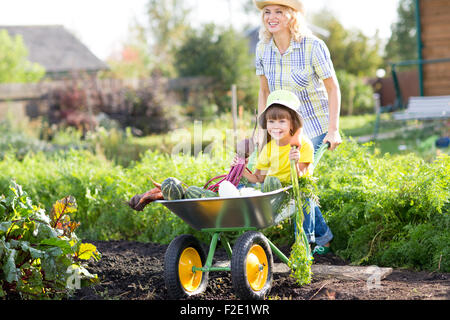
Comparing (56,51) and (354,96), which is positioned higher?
(56,51)

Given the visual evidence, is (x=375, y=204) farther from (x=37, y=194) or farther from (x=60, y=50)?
(x=60, y=50)

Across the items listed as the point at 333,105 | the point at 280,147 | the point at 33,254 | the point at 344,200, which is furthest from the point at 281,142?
the point at 33,254

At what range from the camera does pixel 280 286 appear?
10.4 ft

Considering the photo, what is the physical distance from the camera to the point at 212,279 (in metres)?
3.37

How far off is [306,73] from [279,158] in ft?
2.47

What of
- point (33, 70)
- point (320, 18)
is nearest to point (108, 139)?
point (33, 70)

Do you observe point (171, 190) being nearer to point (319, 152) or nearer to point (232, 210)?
point (232, 210)

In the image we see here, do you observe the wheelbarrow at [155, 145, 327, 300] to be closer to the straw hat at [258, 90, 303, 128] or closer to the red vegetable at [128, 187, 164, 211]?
the red vegetable at [128, 187, 164, 211]

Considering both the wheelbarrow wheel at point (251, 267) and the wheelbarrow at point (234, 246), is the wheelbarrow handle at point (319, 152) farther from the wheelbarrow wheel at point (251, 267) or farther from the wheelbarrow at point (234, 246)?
the wheelbarrow wheel at point (251, 267)

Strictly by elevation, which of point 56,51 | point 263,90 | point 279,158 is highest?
point 56,51

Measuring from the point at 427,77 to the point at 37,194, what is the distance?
8577 mm

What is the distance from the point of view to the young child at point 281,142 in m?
3.14

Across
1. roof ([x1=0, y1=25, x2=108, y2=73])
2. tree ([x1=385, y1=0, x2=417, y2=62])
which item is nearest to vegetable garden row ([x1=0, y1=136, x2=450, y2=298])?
roof ([x1=0, y1=25, x2=108, y2=73])

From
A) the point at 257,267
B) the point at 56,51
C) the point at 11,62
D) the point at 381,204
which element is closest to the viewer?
the point at 257,267
